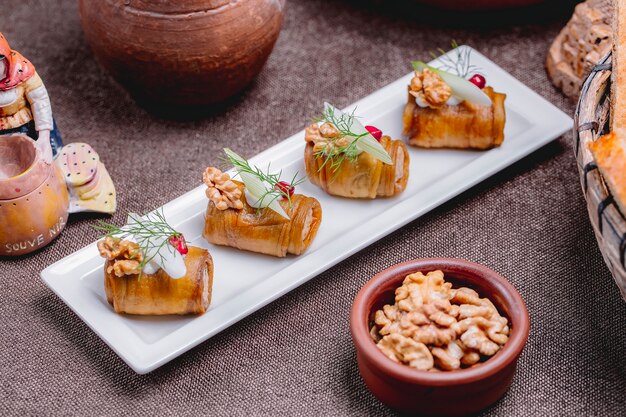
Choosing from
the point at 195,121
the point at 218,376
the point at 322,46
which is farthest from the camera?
the point at 322,46

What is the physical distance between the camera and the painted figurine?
2164mm

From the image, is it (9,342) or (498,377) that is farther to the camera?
(9,342)

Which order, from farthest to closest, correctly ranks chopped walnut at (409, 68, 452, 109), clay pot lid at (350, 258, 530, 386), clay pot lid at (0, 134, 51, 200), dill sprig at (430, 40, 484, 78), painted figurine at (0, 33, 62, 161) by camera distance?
dill sprig at (430, 40, 484, 78) < chopped walnut at (409, 68, 452, 109) < painted figurine at (0, 33, 62, 161) < clay pot lid at (0, 134, 51, 200) < clay pot lid at (350, 258, 530, 386)

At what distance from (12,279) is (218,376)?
2.15ft

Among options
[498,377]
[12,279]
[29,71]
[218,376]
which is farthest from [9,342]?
[498,377]

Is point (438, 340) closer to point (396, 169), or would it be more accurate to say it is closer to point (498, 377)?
point (498, 377)

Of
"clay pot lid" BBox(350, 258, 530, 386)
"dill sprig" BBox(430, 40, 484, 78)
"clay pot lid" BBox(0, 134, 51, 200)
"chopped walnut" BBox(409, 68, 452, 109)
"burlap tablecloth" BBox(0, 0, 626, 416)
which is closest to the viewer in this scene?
"clay pot lid" BBox(350, 258, 530, 386)

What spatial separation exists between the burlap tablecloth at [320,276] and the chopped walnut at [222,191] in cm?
28

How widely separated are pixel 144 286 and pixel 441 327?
0.69 m

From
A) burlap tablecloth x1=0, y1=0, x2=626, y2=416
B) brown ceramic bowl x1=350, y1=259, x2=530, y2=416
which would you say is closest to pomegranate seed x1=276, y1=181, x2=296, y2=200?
burlap tablecloth x1=0, y1=0, x2=626, y2=416

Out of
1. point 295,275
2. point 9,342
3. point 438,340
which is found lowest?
point 9,342

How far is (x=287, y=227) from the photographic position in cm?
209

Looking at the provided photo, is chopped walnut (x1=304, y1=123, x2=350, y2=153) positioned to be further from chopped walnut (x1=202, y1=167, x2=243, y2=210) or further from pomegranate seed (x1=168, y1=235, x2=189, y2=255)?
pomegranate seed (x1=168, y1=235, x2=189, y2=255)

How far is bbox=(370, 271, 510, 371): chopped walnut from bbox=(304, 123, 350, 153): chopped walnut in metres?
0.55
